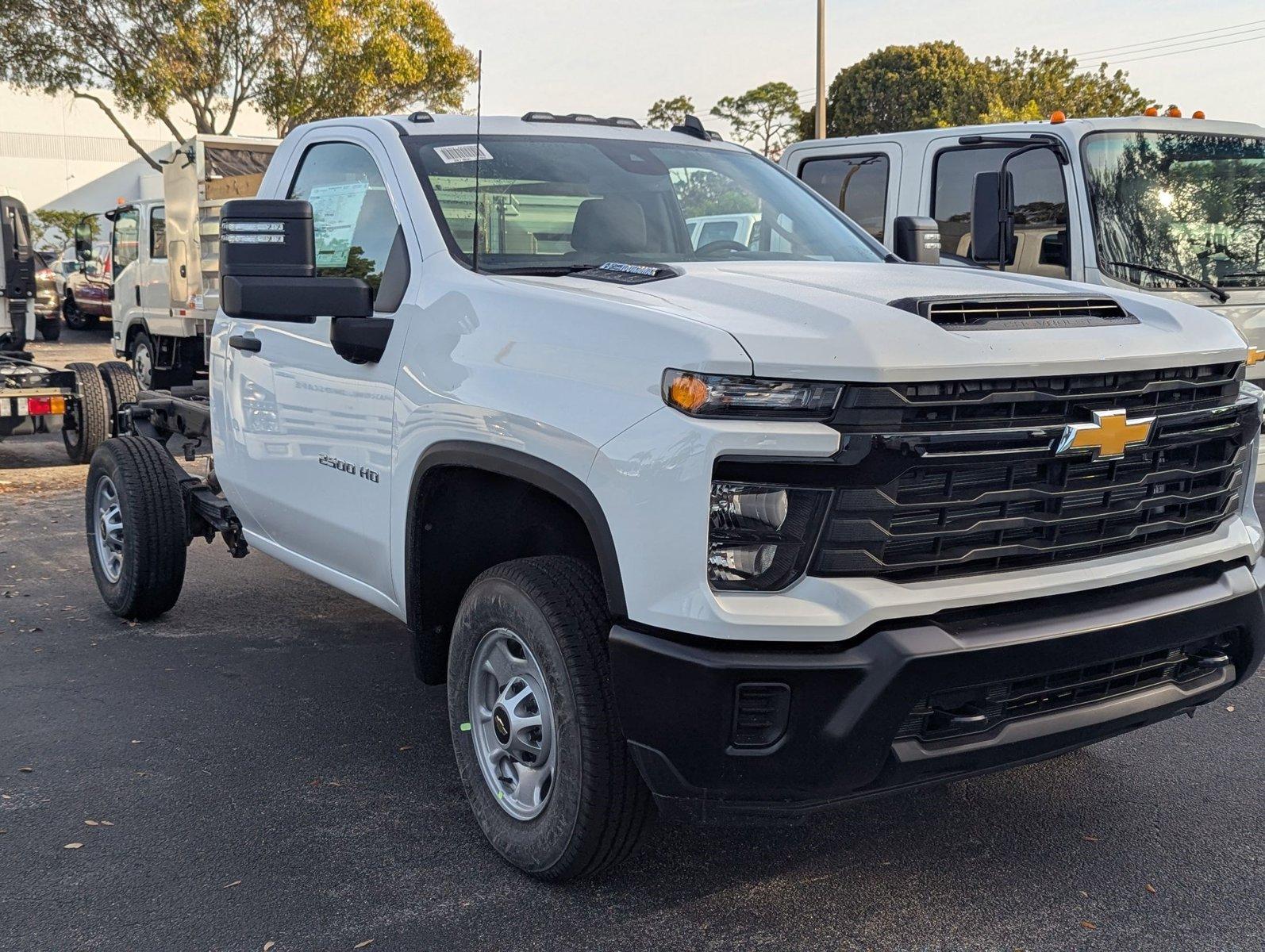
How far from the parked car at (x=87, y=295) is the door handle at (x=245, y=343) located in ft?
69.5

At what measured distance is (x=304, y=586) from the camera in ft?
22.0

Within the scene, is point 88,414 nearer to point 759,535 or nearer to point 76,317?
point 759,535

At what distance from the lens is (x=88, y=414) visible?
10688 mm

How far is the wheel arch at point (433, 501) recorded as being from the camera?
116 inches

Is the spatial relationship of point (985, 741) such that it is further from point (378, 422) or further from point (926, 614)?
point (378, 422)

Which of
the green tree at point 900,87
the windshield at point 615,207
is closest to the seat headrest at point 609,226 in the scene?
the windshield at point 615,207

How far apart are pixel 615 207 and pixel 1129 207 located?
4.12 m

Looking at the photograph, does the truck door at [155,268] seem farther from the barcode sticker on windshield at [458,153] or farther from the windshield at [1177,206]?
the barcode sticker on windshield at [458,153]

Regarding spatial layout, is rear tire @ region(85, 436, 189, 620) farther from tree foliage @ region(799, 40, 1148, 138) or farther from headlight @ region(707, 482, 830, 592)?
tree foliage @ region(799, 40, 1148, 138)

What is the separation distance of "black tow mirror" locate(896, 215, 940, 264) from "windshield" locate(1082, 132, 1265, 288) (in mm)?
2715

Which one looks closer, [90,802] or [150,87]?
[90,802]

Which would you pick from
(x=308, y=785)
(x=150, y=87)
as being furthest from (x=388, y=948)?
(x=150, y=87)

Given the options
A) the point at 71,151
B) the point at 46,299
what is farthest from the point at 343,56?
the point at 71,151

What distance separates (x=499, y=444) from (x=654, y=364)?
1.94 feet
